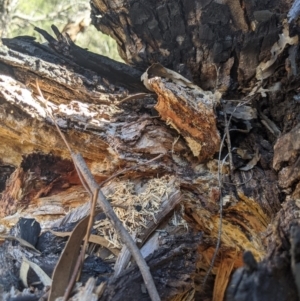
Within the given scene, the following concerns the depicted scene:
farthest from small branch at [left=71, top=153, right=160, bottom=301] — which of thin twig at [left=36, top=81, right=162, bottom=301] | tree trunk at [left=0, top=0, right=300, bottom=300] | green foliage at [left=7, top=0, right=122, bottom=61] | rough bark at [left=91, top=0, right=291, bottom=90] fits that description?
green foliage at [left=7, top=0, right=122, bottom=61]

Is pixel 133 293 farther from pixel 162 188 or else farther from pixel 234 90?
pixel 234 90

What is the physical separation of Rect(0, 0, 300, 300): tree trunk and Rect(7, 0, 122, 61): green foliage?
3.41m

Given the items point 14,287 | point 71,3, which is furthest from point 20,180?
point 71,3

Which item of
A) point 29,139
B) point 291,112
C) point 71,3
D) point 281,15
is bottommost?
point 29,139

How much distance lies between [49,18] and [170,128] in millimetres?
4127

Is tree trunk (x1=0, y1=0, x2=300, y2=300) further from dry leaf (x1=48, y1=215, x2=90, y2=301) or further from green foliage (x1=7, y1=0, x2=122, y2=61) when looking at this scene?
green foliage (x1=7, y1=0, x2=122, y2=61)

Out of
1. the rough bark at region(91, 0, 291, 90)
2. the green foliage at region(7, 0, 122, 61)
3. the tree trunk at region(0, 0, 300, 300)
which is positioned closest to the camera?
the tree trunk at region(0, 0, 300, 300)

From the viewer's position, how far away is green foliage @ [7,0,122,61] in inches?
196

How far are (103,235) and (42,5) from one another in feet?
15.2

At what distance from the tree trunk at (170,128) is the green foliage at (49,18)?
134 inches

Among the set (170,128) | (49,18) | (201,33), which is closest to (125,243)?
(170,128)

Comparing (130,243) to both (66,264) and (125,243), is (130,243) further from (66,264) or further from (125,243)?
(66,264)

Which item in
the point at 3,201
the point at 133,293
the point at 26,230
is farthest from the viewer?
the point at 3,201

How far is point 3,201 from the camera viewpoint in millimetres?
1596
